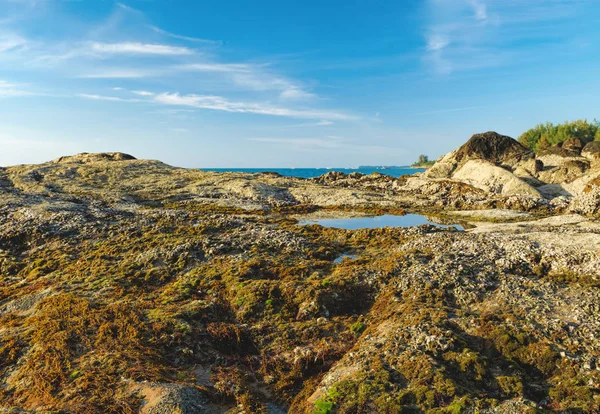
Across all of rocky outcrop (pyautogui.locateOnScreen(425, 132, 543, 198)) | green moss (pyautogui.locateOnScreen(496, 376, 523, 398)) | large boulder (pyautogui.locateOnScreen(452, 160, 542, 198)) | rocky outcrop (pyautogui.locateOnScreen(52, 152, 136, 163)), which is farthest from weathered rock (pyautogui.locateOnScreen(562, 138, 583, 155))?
rocky outcrop (pyautogui.locateOnScreen(52, 152, 136, 163))

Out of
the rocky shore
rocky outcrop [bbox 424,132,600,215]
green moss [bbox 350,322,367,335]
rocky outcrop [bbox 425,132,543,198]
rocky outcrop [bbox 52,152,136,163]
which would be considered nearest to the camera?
the rocky shore

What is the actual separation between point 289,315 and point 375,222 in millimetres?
29063

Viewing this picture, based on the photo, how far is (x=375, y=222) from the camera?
50844 millimetres

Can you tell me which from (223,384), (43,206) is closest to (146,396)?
(223,384)

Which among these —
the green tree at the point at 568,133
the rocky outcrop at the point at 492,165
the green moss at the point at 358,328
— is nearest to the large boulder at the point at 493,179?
the rocky outcrop at the point at 492,165

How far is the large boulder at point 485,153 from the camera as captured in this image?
3684 inches

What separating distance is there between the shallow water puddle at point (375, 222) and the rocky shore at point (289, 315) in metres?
5.49

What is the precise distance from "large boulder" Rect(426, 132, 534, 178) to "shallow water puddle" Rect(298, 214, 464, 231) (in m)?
45.0

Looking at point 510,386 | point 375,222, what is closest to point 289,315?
point 510,386

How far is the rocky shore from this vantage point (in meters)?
16.4

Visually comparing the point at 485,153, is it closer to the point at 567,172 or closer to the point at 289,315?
the point at 567,172

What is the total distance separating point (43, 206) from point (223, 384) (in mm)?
45878

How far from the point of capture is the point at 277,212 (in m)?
61.9

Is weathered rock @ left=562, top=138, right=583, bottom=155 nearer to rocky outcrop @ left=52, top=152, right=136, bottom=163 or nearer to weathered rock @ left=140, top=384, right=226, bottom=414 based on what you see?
weathered rock @ left=140, top=384, right=226, bottom=414
